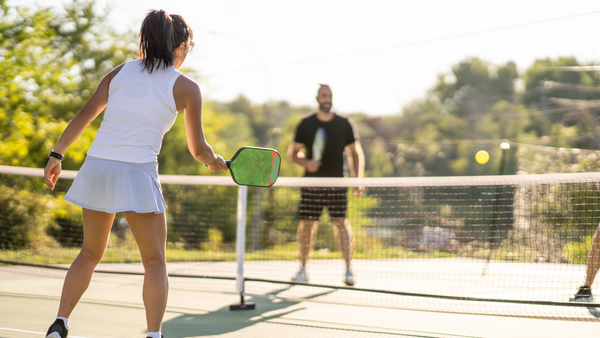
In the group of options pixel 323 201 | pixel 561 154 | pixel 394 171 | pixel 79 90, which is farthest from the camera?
pixel 394 171

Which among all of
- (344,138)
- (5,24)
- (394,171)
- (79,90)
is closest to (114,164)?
(344,138)

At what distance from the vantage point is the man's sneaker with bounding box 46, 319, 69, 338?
283 cm

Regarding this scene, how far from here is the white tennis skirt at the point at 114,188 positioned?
2803mm

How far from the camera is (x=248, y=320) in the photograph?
174 inches

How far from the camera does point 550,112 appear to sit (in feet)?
216

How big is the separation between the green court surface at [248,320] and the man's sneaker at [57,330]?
2.80 feet

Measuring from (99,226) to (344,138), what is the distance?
12.2 feet

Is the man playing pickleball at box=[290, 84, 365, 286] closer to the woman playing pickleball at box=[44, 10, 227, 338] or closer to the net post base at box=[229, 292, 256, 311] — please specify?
the net post base at box=[229, 292, 256, 311]

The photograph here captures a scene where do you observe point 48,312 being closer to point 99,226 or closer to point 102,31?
point 99,226

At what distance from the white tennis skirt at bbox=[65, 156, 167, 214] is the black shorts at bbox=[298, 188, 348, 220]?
3182 millimetres

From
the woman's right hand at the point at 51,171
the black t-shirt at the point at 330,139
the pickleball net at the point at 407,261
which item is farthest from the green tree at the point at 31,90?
the woman's right hand at the point at 51,171

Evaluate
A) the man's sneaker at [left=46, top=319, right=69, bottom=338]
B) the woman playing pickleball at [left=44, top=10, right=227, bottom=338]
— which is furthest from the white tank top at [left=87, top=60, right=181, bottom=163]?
the man's sneaker at [left=46, top=319, right=69, bottom=338]

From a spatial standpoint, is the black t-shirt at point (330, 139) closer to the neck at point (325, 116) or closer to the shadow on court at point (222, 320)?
the neck at point (325, 116)

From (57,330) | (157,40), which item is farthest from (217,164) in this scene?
(57,330)
